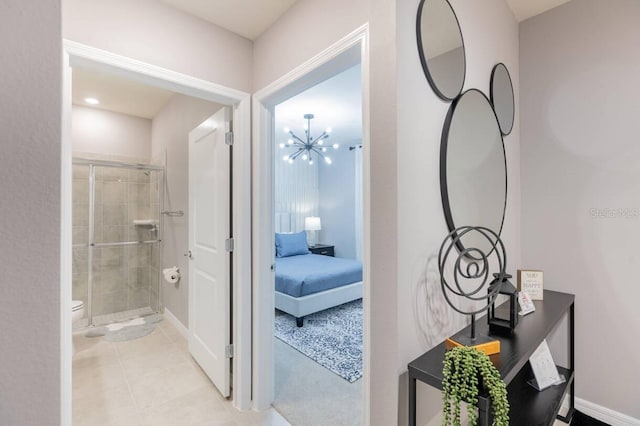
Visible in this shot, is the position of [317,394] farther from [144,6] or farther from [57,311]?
[144,6]

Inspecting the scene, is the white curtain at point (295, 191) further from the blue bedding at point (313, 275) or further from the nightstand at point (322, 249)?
the blue bedding at point (313, 275)

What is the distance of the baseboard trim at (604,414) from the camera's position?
5.78 feet

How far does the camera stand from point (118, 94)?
131 inches

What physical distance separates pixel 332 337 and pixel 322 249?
114 inches

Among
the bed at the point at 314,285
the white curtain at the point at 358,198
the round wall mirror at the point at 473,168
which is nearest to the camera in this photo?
the round wall mirror at the point at 473,168

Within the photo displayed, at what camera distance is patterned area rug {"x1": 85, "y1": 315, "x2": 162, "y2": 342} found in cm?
319

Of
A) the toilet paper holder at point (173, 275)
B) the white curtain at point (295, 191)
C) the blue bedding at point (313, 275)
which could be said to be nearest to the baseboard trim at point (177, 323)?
the toilet paper holder at point (173, 275)

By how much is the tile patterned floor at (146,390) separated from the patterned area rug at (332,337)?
77 centimetres

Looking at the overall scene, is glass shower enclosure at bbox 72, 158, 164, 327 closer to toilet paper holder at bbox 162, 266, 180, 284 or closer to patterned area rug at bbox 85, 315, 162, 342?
patterned area rug at bbox 85, 315, 162, 342

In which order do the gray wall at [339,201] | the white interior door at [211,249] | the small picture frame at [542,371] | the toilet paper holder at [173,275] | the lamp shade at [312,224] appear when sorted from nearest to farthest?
the small picture frame at [542,371] < the white interior door at [211,249] < the toilet paper holder at [173,275] < the gray wall at [339,201] < the lamp shade at [312,224]

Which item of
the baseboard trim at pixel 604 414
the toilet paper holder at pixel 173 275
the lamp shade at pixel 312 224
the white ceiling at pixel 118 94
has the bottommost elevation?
the baseboard trim at pixel 604 414

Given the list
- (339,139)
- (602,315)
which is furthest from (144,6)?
(339,139)

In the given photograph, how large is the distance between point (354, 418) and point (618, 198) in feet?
6.90

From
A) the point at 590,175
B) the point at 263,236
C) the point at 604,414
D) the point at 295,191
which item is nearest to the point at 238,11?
the point at 263,236
